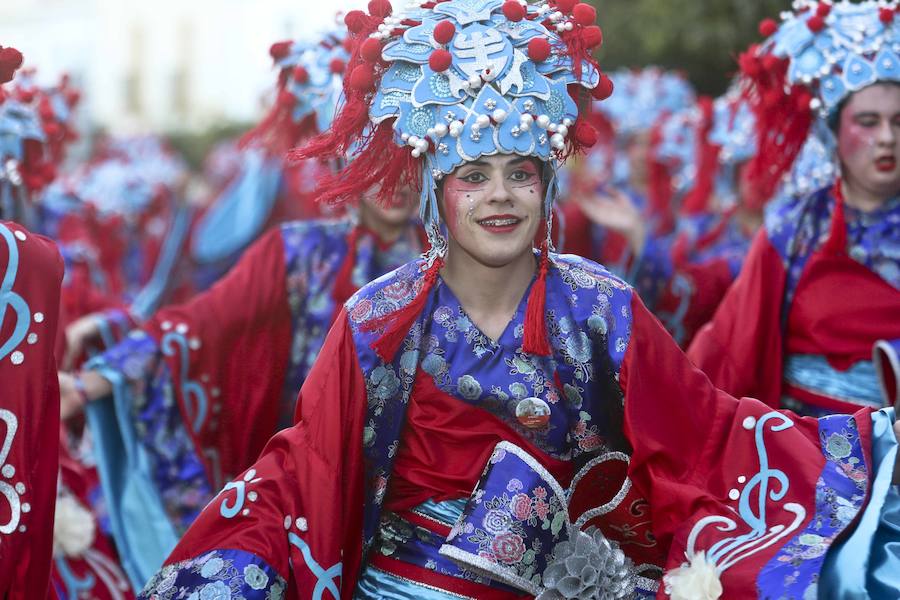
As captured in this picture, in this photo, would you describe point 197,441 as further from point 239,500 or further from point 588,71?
point 588,71

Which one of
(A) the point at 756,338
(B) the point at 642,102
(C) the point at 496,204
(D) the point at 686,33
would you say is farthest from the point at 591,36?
Result: (D) the point at 686,33

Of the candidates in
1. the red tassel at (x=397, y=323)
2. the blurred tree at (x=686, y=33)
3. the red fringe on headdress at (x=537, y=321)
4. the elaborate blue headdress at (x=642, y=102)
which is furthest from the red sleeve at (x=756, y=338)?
the blurred tree at (x=686, y=33)

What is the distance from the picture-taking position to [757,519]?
296 cm

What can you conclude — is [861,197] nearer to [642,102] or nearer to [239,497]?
[239,497]

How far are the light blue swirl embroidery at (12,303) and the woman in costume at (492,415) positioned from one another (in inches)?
23.4

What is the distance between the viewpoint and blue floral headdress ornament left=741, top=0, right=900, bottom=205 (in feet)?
13.9

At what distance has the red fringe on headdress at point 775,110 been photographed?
450 cm

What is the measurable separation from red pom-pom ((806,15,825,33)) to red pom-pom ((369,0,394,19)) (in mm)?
1807

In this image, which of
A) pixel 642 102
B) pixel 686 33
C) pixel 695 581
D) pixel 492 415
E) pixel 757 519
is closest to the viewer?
pixel 695 581

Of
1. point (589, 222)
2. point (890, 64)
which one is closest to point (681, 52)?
point (589, 222)

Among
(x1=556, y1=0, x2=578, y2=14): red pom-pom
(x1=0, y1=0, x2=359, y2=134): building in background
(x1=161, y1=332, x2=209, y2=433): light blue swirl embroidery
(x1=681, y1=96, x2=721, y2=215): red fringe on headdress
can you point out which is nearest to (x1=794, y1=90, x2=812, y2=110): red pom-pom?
(x1=556, y1=0, x2=578, y2=14): red pom-pom

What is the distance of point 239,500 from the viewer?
300 cm

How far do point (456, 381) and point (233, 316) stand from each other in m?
1.68

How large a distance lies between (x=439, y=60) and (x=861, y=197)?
1.96 m
